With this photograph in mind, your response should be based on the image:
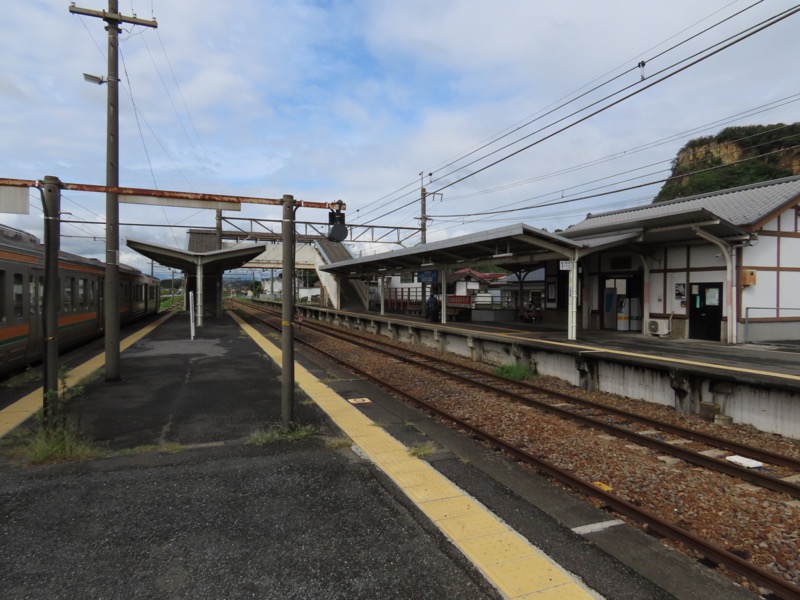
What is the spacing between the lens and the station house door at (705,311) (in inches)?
559

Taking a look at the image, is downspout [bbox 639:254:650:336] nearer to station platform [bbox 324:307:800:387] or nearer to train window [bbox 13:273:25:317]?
station platform [bbox 324:307:800:387]

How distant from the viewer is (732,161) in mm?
44594

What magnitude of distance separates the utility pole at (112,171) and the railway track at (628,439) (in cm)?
516

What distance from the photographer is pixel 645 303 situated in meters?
16.2

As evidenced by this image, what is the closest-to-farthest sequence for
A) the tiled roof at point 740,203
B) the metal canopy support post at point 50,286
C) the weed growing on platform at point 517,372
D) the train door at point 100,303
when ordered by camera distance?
the metal canopy support post at point 50,286 → the weed growing on platform at point 517,372 → the tiled roof at point 740,203 → the train door at point 100,303

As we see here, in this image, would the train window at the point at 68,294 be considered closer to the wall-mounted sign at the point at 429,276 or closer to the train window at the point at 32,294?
the train window at the point at 32,294

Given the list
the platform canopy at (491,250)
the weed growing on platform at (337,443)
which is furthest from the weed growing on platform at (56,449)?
the platform canopy at (491,250)

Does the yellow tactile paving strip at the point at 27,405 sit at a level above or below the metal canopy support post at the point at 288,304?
below

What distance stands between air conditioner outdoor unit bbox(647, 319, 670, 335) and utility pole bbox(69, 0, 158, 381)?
600 inches

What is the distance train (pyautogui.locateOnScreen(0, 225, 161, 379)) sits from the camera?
8758 millimetres

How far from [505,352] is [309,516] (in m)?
10.5

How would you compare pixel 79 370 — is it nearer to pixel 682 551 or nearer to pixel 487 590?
pixel 487 590

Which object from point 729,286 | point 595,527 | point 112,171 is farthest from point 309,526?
point 729,286

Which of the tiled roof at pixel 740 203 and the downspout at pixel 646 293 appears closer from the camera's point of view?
the tiled roof at pixel 740 203
